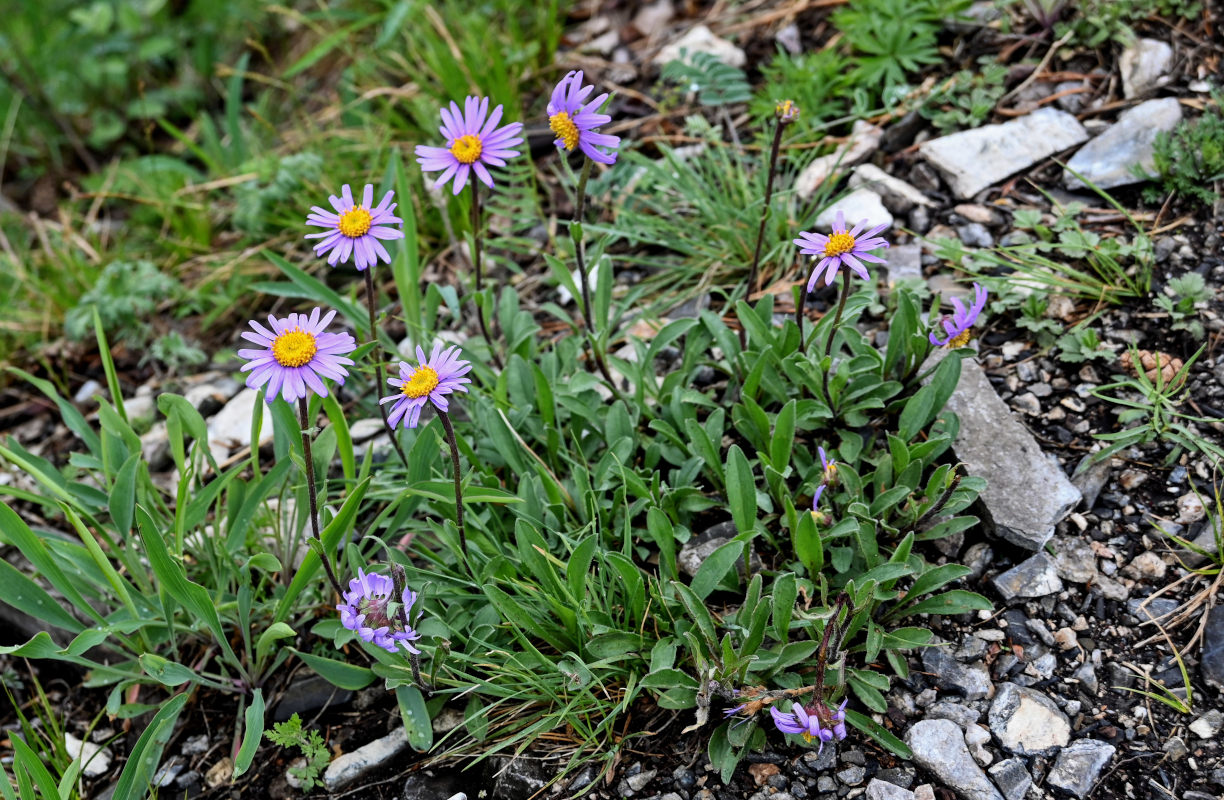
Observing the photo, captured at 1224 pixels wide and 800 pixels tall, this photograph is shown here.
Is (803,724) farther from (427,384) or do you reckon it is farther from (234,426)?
(234,426)

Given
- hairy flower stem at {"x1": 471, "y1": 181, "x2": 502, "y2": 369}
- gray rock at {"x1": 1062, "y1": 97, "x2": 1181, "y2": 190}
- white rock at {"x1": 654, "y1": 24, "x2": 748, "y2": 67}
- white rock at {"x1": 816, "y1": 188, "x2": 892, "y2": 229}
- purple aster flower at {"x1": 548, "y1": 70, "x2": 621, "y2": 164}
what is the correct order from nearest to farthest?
1. purple aster flower at {"x1": 548, "y1": 70, "x2": 621, "y2": 164}
2. hairy flower stem at {"x1": 471, "y1": 181, "x2": 502, "y2": 369}
3. gray rock at {"x1": 1062, "y1": 97, "x2": 1181, "y2": 190}
4. white rock at {"x1": 816, "y1": 188, "x2": 892, "y2": 229}
5. white rock at {"x1": 654, "y1": 24, "x2": 748, "y2": 67}

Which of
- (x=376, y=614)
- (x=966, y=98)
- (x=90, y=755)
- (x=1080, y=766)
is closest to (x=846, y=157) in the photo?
(x=966, y=98)

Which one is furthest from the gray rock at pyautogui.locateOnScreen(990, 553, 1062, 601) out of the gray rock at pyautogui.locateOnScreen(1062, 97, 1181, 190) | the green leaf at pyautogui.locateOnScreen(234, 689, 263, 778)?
the green leaf at pyautogui.locateOnScreen(234, 689, 263, 778)

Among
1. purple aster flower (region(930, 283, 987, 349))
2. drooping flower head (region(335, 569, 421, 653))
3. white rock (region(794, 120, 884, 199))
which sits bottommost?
white rock (region(794, 120, 884, 199))

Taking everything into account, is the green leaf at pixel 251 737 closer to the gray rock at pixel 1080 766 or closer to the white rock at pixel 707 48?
the gray rock at pixel 1080 766

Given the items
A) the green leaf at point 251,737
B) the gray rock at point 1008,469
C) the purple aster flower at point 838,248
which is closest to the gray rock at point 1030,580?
the gray rock at point 1008,469

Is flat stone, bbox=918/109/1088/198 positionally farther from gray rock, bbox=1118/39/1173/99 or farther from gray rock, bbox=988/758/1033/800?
gray rock, bbox=988/758/1033/800

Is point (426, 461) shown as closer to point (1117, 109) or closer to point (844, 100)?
point (844, 100)

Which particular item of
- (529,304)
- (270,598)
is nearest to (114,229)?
(529,304)
